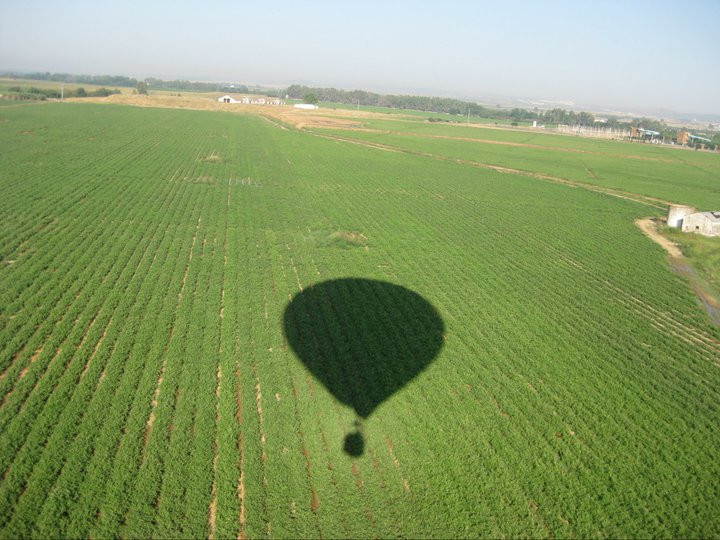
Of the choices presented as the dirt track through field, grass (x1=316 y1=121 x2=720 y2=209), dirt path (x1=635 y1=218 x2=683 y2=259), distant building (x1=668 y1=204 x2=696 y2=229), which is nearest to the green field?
dirt path (x1=635 y1=218 x2=683 y2=259)

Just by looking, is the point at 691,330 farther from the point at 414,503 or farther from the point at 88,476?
the point at 88,476

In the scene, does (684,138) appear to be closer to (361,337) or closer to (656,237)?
(656,237)

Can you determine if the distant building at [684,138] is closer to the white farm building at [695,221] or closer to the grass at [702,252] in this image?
the white farm building at [695,221]

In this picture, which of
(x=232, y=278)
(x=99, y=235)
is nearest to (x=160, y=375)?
(x=232, y=278)

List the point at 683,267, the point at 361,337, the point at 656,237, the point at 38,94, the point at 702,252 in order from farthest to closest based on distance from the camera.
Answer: the point at 38,94 < the point at 656,237 < the point at 702,252 < the point at 683,267 < the point at 361,337

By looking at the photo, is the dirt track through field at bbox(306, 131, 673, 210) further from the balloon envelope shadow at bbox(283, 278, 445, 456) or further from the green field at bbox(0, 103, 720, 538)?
the balloon envelope shadow at bbox(283, 278, 445, 456)

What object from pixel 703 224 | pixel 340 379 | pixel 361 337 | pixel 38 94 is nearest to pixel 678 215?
pixel 703 224

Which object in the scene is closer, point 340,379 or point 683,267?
point 340,379
